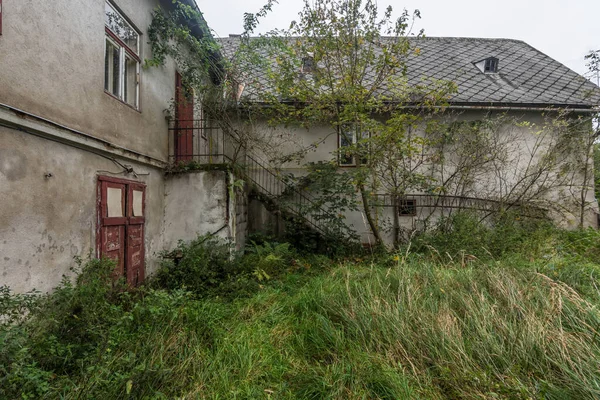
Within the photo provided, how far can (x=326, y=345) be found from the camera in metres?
3.12

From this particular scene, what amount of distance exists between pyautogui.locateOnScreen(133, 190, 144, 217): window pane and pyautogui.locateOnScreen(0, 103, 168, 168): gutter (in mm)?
609

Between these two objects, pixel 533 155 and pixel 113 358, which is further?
pixel 533 155

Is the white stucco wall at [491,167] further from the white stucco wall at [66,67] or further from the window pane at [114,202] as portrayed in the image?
the window pane at [114,202]

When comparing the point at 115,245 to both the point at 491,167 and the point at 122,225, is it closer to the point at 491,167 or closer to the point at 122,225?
the point at 122,225

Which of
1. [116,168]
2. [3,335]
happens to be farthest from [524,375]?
[116,168]

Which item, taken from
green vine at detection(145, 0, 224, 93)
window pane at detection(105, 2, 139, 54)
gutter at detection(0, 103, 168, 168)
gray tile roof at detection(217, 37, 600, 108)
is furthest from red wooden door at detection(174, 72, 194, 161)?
gray tile roof at detection(217, 37, 600, 108)

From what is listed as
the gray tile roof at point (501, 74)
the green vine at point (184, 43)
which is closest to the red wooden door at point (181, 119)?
the green vine at point (184, 43)

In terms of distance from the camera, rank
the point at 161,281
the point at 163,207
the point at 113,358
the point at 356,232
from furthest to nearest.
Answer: the point at 356,232, the point at 163,207, the point at 161,281, the point at 113,358

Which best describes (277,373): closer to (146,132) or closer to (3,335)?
(3,335)

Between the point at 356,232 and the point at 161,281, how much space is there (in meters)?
5.54

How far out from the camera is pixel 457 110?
370 inches

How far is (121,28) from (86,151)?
2.39 meters

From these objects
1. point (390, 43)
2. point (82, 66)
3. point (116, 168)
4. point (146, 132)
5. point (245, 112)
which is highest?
point (390, 43)

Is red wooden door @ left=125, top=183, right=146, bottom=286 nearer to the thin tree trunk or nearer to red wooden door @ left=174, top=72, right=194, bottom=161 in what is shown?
red wooden door @ left=174, top=72, right=194, bottom=161
